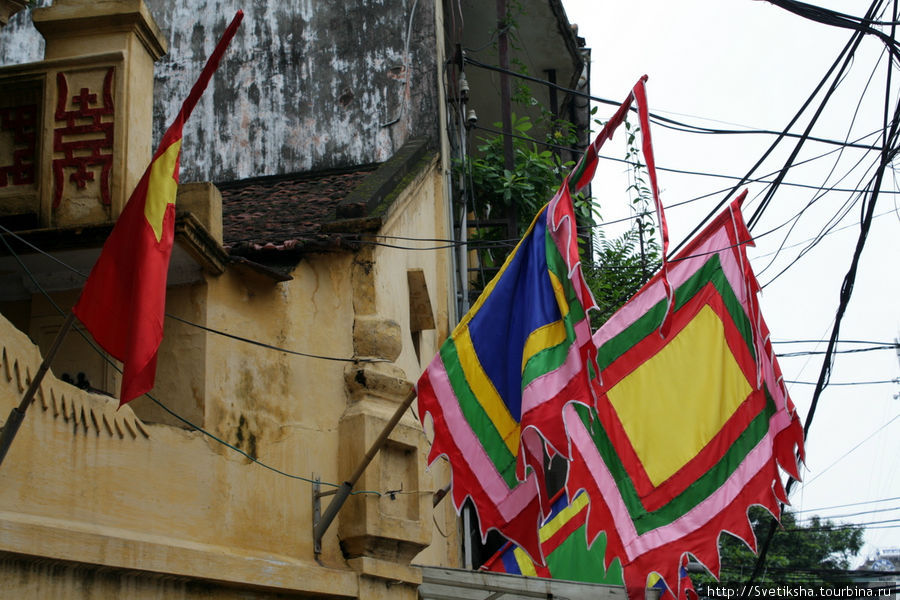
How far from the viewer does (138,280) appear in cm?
553

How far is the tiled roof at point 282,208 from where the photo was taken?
829cm

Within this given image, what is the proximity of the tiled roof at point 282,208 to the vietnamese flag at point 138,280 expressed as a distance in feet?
7.52

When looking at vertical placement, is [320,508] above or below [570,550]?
above

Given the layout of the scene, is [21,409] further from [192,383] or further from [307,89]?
[307,89]

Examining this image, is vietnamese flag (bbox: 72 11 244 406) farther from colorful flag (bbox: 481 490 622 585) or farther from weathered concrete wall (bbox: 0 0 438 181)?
weathered concrete wall (bbox: 0 0 438 181)

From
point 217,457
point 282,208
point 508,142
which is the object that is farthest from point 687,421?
point 508,142

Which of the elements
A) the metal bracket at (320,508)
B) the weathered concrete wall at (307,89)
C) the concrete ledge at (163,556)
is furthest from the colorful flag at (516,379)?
the weathered concrete wall at (307,89)

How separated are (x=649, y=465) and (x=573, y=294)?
1266 mm

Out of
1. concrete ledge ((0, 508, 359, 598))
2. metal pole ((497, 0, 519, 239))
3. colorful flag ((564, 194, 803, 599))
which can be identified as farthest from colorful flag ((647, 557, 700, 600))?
metal pole ((497, 0, 519, 239))

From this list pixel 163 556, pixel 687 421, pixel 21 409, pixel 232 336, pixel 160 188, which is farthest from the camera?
pixel 232 336

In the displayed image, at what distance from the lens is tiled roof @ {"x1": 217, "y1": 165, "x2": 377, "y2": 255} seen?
27.2ft

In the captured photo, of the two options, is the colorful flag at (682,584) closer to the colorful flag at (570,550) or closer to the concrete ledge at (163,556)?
the colorful flag at (570,550)

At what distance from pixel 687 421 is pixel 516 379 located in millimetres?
1173

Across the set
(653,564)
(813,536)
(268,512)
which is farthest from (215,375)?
(813,536)
